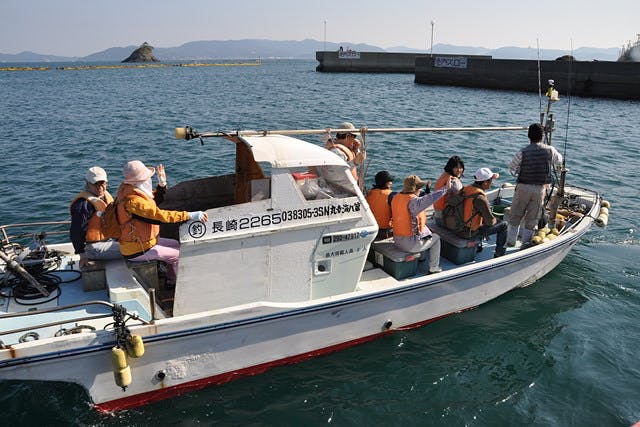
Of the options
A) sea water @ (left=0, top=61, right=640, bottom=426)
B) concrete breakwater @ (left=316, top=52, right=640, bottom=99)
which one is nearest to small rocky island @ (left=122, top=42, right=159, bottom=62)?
concrete breakwater @ (left=316, top=52, right=640, bottom=99)

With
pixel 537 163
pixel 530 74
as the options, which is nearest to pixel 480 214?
pixel 537 163

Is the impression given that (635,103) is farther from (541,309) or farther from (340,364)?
(340,364)

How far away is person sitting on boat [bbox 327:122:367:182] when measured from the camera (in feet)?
26.2

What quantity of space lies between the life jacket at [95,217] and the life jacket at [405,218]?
12.9ft

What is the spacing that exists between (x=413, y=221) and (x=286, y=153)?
7.16ft

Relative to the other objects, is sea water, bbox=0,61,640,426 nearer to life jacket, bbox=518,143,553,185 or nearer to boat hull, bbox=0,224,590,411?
boat hull, bbox=0,224,590,411

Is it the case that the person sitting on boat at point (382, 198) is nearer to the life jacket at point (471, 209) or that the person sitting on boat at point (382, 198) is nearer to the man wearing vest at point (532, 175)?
the life jacket at point (471, 209)

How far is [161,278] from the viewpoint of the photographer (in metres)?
6.79

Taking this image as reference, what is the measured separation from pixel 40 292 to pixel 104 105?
105ft

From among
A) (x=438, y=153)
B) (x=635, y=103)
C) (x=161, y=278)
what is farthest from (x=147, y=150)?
(x=635, y=103)

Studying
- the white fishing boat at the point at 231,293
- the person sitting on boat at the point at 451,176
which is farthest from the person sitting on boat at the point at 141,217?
the person sitting on boat at the point at 451,176

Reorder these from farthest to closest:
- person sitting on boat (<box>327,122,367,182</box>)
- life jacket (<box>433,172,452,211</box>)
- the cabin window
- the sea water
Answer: person sitting on boat (<box>327,122,367,182</box>) < life jacket (<box>433,172,452,211</box>) < the cabin window < the sea water

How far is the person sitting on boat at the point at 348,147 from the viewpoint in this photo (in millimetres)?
7973

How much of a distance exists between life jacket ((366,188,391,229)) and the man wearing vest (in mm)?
2381
